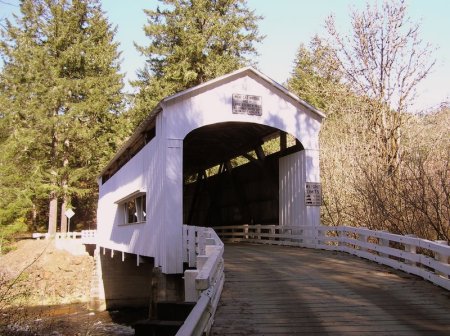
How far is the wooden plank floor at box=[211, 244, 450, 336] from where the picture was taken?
18.1ft

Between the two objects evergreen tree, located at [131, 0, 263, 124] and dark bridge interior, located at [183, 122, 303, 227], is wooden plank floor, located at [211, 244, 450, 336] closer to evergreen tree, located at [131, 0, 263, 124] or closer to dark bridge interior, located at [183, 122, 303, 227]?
dark bridge interior, located at [183, 122, 303, 227]

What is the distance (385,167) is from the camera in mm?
13648

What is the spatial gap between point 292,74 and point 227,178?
26.1 m

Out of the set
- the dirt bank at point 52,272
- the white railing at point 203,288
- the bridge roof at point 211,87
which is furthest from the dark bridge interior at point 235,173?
the dirt bank at point 52,272

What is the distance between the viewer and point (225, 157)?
21172mm

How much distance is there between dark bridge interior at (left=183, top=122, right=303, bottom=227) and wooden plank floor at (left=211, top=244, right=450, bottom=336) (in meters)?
6.56

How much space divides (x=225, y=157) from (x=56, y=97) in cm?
1744

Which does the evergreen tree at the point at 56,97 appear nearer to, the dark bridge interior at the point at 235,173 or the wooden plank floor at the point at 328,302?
the dark bridge interior at the point at 235,173

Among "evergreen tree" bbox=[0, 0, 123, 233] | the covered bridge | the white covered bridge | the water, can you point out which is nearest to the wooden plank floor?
the white covered bridge

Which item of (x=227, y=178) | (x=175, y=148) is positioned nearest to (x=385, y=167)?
(x=175, y=148)

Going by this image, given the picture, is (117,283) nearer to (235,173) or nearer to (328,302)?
(235,173)

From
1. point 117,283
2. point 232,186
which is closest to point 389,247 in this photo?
point 232,186

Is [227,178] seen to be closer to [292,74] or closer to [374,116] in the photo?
[374,116]

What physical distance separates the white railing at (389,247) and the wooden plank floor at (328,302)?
0.77ft
